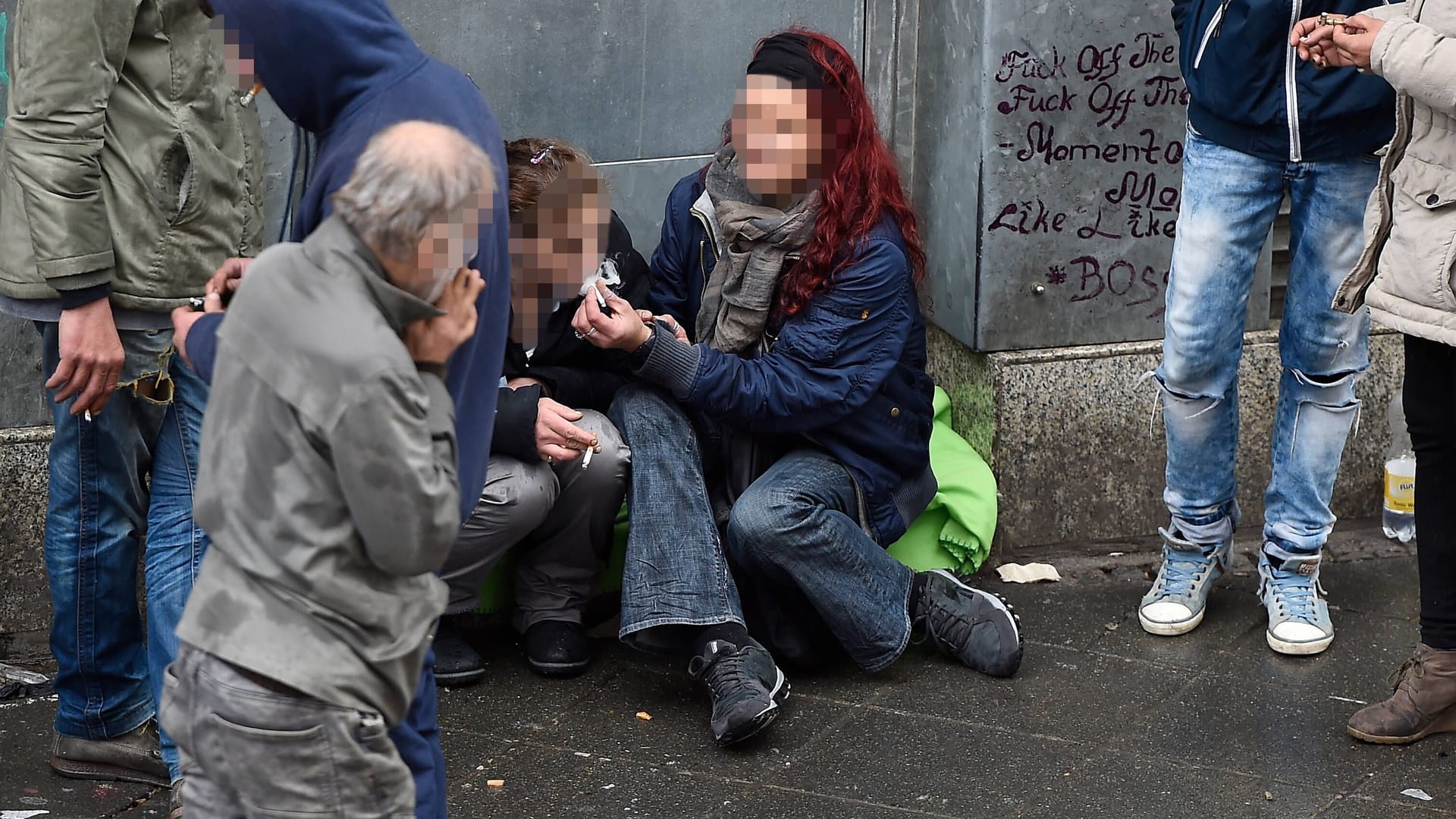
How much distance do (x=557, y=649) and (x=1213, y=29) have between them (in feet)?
6.66

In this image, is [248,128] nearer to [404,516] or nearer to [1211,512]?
[404,516]

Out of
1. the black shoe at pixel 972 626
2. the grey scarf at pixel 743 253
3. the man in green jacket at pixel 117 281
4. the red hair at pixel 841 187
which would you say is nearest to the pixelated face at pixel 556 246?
the grey scarf at pixel 743 253

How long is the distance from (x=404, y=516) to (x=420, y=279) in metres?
0.30

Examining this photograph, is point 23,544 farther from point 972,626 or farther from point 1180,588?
point 1180,588

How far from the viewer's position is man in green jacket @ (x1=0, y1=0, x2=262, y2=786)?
9.55 ft

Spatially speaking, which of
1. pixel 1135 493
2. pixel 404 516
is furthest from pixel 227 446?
pixel 1135 493

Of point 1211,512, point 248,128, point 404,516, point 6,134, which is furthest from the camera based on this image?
point 1211,512

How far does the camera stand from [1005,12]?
440 cm

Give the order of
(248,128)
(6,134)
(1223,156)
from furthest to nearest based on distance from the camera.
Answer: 1. (1223,156)
2. (248,128)
3. (6,134)

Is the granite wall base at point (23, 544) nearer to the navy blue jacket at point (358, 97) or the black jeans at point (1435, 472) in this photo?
the navy blue jacket at point (358, 97)

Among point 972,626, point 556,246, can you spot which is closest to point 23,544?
point 556,246

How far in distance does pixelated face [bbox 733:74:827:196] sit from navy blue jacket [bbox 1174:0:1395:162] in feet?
2.91

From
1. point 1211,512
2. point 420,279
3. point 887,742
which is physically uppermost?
point 420,279

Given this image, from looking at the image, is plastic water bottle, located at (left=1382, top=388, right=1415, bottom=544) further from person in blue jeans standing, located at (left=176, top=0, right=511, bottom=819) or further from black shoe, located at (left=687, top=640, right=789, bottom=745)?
person in blue jeans standing, located at (left=176, top=0, right=511, bottom=819)
